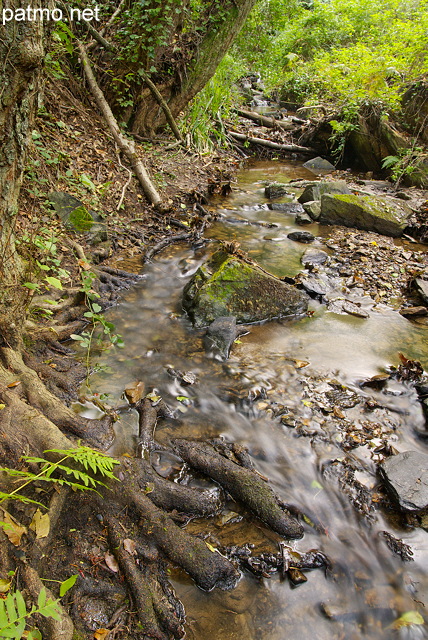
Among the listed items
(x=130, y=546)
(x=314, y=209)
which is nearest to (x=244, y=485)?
(x=130, y=546)

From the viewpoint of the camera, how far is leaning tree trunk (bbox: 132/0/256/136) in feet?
28.4

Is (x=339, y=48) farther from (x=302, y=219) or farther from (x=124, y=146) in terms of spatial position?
(x=124, y=146)

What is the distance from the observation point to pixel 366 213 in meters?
8.78

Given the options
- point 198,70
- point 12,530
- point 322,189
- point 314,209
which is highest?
point 198,70

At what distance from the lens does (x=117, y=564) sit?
2.33 m

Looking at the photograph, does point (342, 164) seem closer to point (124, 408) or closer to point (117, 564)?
point (124, 408)

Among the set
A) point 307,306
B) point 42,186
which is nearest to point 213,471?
point 307,306

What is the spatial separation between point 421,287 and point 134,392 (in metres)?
4.90

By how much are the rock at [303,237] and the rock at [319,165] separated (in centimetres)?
665

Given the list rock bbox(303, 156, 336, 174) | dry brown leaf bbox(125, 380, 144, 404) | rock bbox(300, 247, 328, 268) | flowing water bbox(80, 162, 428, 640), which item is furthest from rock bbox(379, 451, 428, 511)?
rock bbox(303, 156, 336, 174)

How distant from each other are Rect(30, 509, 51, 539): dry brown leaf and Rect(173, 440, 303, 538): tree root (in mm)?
1276

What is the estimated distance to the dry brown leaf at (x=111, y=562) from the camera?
2.31 metres

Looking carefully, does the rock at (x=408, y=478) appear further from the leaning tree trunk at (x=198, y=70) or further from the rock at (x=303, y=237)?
the leaning tree trunk at (x=198, y=70)

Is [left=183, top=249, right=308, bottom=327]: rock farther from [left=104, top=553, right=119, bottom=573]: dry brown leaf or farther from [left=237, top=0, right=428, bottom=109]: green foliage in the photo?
[left=237, top=0, right=428, bottom=109]: green foliage
